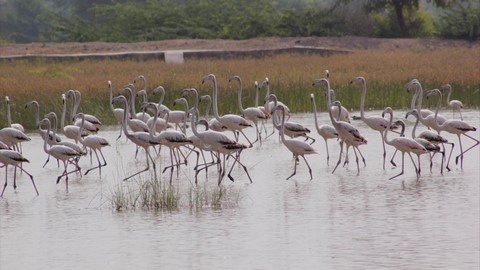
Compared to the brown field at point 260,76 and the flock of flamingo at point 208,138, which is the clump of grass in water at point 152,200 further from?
the brown field at point 260,76

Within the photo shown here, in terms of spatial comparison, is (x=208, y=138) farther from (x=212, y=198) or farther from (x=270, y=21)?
(x=270, y=21)

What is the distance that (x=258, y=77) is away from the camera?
26953mm

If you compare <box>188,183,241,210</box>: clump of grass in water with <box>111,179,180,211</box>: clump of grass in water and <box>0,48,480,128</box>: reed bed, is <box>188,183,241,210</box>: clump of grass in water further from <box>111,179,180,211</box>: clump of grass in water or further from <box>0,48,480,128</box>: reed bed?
<box>0,48,480,128</box>: reed bed

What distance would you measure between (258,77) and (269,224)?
15.5 meters

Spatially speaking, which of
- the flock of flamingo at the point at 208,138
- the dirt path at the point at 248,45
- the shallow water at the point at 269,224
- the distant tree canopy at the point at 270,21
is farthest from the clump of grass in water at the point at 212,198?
the distant tree canopy at the point at 270,21

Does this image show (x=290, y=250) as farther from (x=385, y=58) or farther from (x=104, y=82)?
(x=385, y=58)

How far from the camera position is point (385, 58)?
105 feet

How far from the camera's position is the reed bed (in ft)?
73.4

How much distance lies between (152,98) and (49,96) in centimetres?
202

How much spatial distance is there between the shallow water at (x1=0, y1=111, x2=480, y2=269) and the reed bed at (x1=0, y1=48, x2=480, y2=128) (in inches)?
251

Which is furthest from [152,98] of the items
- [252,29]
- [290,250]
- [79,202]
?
[252,29]

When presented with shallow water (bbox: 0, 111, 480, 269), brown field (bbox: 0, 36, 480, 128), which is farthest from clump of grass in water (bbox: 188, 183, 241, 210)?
brown field (bbox: 0, 36, 480, 128)

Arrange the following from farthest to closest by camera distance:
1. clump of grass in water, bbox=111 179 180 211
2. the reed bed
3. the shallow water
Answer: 1. the reed bed
2. clump of grass in water, bbox=111 179 180 211
3. the shallow water

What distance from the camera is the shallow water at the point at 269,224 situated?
9.95 m
